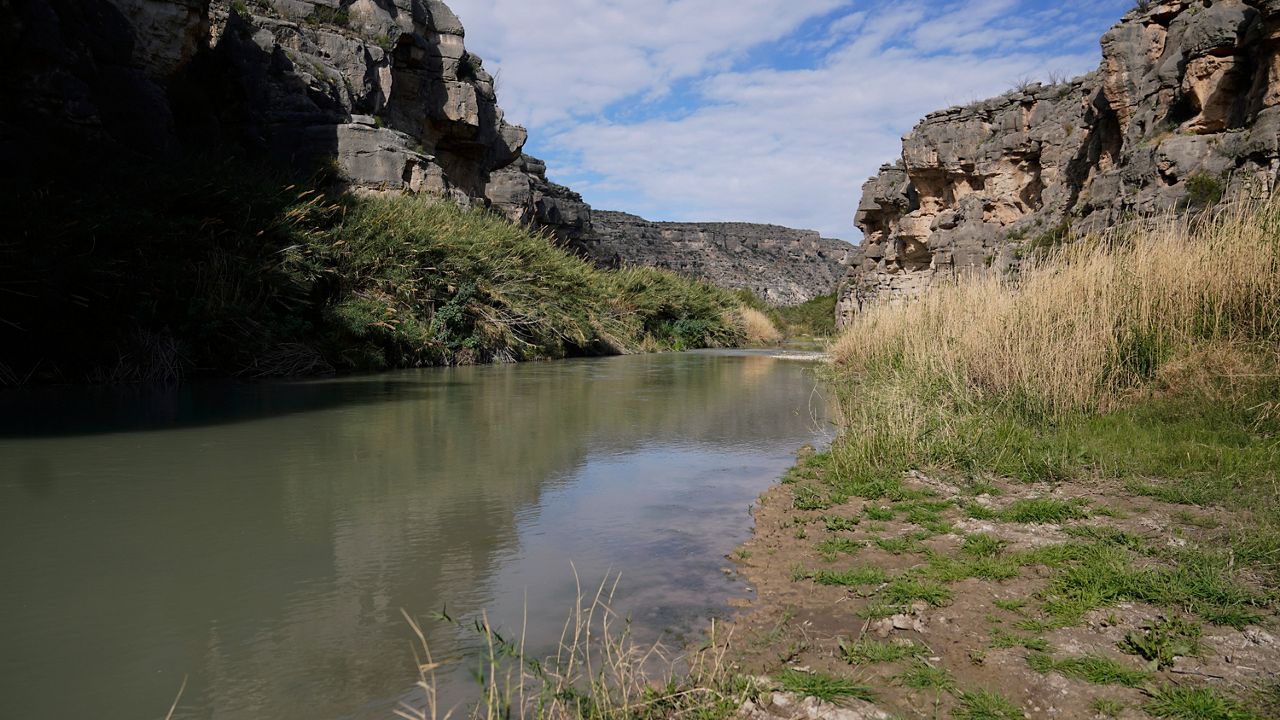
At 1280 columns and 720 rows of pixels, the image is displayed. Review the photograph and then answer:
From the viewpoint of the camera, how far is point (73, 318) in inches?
416

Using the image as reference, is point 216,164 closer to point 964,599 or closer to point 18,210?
point 18,210

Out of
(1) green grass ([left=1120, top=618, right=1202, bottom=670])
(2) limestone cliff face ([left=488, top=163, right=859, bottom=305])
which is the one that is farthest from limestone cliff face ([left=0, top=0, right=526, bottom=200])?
(2) limestone cliff face ([left=488, top=163, right=859, bottom=305])

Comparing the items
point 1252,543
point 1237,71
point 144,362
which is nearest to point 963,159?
point 1237,71

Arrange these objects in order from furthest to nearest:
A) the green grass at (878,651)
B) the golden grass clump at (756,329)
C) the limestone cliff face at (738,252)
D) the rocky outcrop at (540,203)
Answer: the limestone cliff face at (738,252) → the golden grass clump at (756,329) → the rocky outcrop at (540,203) → the green grass at (878,651)

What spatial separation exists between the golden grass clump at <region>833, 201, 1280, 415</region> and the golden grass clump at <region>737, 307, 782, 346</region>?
2573 cm

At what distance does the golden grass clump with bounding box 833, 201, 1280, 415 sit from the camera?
20.6ft

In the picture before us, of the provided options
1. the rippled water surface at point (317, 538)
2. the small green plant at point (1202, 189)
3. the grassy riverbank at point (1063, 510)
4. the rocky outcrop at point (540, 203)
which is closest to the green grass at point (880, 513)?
the grassy riverbank at point (1063, 510)

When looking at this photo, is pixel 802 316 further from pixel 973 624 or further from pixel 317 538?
pixel 973 624

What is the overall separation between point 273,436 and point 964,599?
19.8ft

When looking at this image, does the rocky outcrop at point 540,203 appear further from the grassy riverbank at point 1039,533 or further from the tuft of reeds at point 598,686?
the tuft of reeds at point 598,686

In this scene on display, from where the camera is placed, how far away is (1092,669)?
8.05 ft

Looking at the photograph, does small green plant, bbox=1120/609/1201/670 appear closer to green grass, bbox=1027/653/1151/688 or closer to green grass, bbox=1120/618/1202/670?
green grass, bbox=1120/618/1202/670

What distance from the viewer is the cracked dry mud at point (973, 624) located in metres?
2.33

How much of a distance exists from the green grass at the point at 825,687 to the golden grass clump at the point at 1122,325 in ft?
15.3
